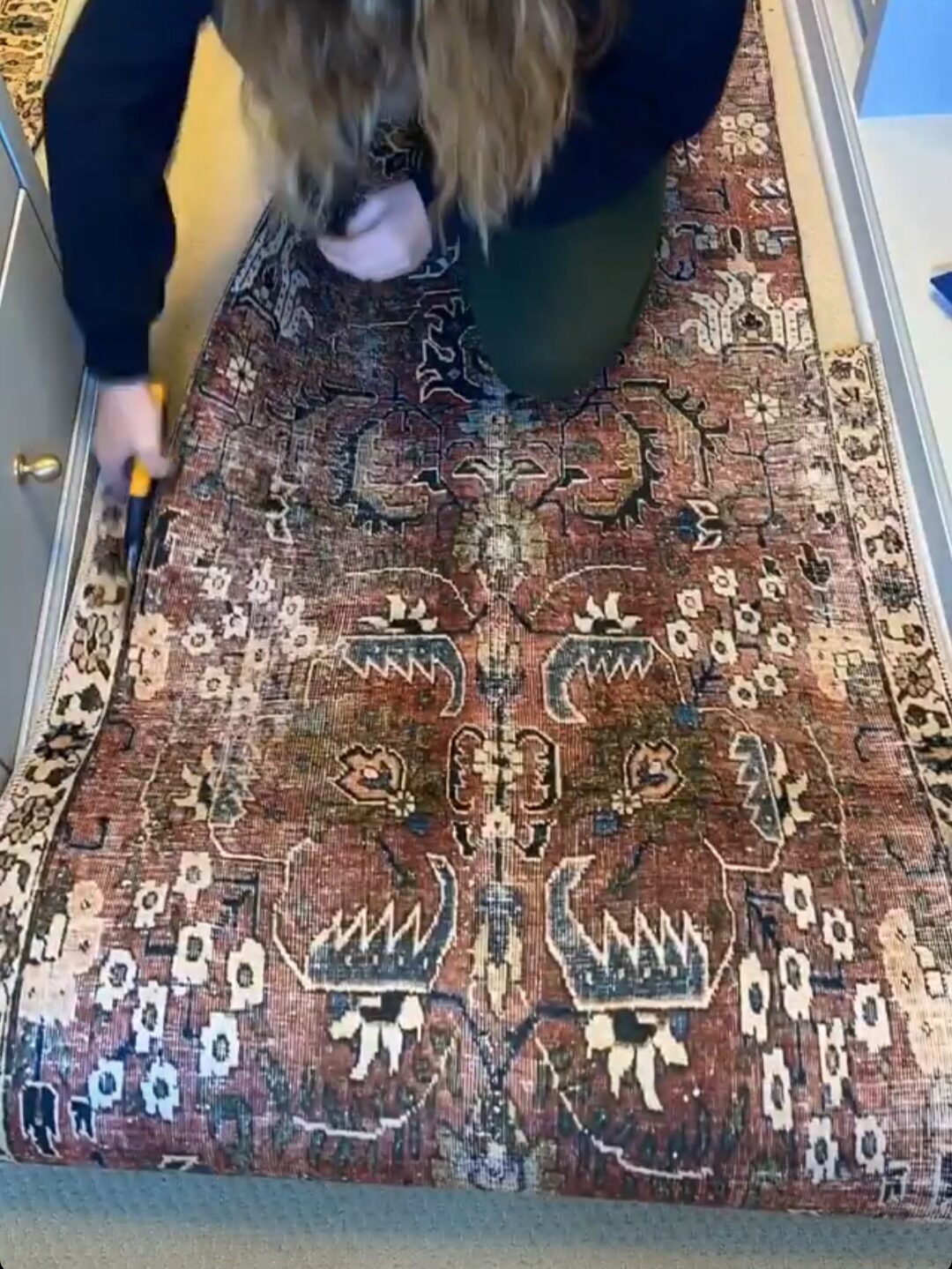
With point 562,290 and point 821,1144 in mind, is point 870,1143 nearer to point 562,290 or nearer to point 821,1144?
point 821,1144

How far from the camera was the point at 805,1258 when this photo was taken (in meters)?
0.82

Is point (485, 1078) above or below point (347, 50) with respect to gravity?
below

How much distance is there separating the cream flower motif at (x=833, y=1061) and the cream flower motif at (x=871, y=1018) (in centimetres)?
1

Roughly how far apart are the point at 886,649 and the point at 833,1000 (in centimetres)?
35

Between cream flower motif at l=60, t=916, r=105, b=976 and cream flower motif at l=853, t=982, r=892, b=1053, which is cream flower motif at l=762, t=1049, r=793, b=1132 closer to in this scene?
cream flower motif at l=853, t=982, r=892, b=1053

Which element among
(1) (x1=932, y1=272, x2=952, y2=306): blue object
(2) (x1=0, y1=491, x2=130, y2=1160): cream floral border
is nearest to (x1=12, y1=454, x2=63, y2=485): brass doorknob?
(2) (x1=0, y1=491, x2=130, y2=1160): cream floral border

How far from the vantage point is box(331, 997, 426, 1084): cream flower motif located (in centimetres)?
75

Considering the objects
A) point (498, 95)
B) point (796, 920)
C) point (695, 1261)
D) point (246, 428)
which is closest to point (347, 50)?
point (498, 95)

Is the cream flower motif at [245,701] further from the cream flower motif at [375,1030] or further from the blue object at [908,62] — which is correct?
the blue object at [908,62]

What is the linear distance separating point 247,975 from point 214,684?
0.26m

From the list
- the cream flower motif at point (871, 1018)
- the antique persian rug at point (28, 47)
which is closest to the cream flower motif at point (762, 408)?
the cream flower motif at point (871, 1018)

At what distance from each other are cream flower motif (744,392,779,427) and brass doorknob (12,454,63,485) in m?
0.61

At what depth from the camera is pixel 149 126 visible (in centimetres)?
88

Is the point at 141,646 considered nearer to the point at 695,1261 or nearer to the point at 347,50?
the point at 347,50
